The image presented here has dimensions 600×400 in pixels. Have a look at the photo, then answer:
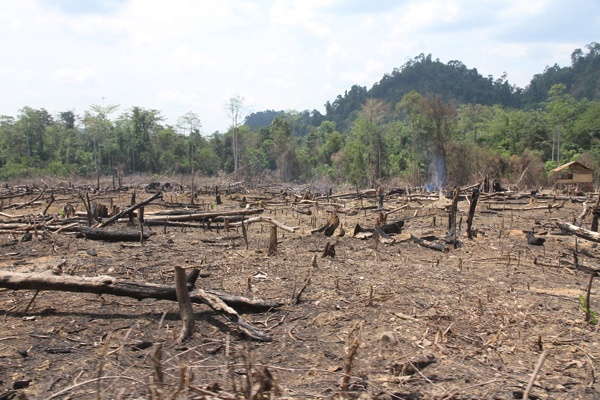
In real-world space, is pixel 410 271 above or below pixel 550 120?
below

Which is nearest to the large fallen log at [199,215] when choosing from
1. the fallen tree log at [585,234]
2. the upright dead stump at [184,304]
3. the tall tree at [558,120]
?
the upright dead stump at [184,304]

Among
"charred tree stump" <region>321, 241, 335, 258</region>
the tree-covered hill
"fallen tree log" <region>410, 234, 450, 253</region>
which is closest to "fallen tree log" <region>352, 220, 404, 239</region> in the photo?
"fallen tree log" <region>410, 234, 450, 253</region>

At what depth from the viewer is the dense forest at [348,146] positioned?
3591cm

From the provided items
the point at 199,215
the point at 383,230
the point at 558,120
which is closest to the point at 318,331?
the point at 383,230

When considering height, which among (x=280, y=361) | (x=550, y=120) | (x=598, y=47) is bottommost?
(x=280, y=361)

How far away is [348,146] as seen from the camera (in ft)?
131

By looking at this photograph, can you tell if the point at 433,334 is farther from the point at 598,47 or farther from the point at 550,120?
the point at 598,47

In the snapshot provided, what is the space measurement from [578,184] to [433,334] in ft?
101

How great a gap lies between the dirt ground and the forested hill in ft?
284

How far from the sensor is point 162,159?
159ft

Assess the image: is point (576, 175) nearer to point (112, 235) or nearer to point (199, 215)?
point (199, 215)

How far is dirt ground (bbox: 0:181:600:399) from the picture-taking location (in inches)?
120

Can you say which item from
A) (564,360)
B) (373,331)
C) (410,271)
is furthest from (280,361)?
(410,271)

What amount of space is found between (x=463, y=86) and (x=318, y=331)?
10906 cm
